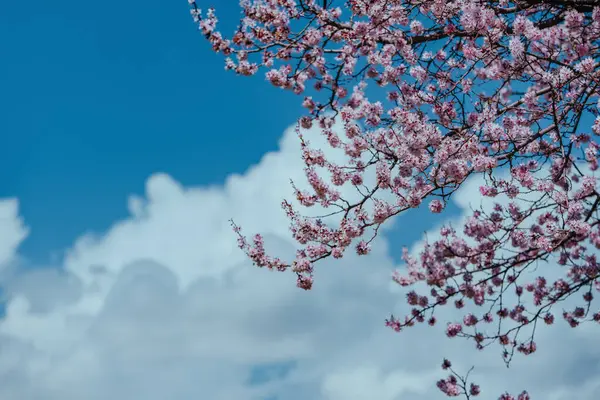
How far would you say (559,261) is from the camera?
40.5ft

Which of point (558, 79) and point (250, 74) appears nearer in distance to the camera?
point (558, 79)

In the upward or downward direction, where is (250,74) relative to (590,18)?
upward

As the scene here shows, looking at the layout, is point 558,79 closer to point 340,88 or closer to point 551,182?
point 551,182

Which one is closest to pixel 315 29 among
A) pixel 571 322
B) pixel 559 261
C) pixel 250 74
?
pixel 250 74

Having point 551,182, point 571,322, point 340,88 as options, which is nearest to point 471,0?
point 551,182

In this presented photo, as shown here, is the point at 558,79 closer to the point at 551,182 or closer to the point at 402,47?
the point at 551,182

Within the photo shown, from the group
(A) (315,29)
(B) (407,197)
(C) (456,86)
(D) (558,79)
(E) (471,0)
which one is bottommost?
(B) (407,197)

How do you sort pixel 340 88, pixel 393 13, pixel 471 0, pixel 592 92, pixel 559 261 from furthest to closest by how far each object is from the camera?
1. pixel 559 261
2. pixel 340 88
3. pixel 393 13
4. pixel 471 0
5. pixel 592 92

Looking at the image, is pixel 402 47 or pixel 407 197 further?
pixel 402 47

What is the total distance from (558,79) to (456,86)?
129 centimetres

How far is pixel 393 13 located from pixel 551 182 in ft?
10.2

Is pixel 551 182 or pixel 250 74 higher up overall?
pixel 250 74

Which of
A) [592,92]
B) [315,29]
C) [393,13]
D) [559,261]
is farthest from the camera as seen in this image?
[559,261]

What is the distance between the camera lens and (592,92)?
688 centimetres
